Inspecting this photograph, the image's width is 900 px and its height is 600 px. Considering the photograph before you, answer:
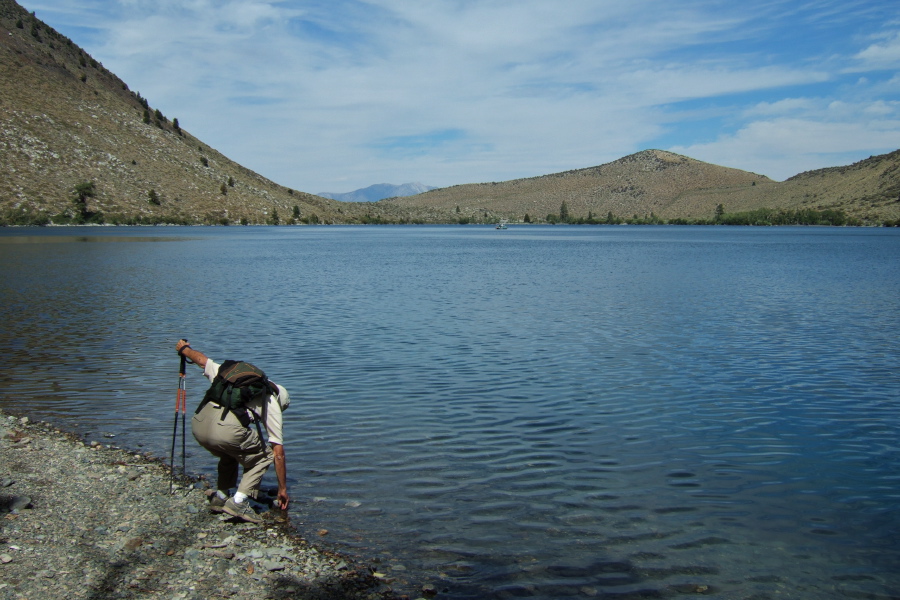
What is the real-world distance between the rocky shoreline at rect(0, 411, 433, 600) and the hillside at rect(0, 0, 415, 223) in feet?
479

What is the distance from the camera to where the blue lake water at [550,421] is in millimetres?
8766

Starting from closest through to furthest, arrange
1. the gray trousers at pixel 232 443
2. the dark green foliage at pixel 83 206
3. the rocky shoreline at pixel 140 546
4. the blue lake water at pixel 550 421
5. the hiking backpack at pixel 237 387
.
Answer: the rocky shoreline at pixel 140 546
the blue lake water at pixel 550 421
the hiking backpack at pixel 237 387
the gray trousers at pixel 232 443
the dark green foliage at pixel 83 206

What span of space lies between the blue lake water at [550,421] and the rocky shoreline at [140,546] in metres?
0.67

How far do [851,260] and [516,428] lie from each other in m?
67.4

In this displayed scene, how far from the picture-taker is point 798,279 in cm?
4925

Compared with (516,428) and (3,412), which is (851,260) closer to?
(516,428)

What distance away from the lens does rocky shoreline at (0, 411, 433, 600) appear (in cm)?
755

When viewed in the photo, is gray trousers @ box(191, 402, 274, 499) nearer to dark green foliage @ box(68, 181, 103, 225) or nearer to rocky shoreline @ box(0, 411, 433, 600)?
rocky shoreline @ box(0, 411, 433, 600)

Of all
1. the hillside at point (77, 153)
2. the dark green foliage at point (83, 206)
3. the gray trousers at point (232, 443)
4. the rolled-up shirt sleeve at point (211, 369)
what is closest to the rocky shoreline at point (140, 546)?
the gray trousers at point (232, 443)

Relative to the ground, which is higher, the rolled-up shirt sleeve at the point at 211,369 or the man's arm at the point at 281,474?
the rolled-up shirt sleeve at the point at 211,369

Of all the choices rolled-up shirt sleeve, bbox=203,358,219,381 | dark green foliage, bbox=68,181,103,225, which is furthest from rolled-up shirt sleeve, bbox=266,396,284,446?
dark green foliage, bbox=68,181,103,225

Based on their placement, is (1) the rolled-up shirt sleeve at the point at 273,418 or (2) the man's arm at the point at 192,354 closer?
(1) the rolled-up shirt sleeve at the point at 273,418

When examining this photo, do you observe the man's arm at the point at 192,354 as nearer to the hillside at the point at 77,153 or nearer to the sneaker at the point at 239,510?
the sneaker at the point at 239,510

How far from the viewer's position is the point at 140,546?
8.55 metres
